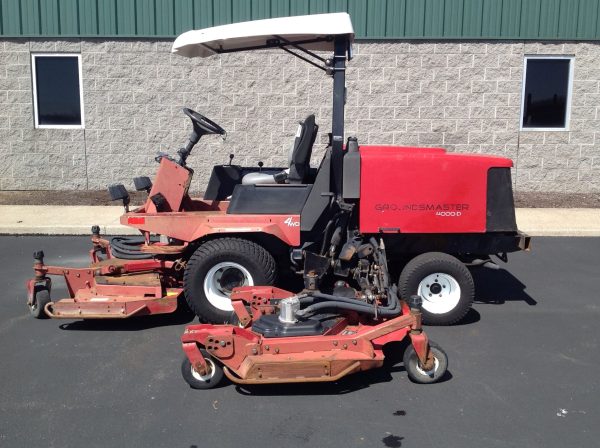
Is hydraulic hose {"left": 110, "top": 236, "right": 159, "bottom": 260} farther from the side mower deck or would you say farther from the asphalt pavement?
the asphalt pavement

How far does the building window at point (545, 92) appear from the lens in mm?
11984

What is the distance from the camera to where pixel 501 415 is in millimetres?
3865

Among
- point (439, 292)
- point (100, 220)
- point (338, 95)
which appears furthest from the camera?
point (100, 220)

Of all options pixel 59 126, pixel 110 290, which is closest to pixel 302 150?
pixel 110 290

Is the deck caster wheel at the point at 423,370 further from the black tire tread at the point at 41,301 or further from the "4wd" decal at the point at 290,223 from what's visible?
the black tire tread at the point at 41,301

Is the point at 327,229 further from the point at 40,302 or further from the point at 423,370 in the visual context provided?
the point at 40,302

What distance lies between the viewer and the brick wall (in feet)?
38.4

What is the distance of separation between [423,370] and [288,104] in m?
8.20

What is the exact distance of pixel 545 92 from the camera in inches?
473

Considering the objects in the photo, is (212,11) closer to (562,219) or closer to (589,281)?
(562,219)

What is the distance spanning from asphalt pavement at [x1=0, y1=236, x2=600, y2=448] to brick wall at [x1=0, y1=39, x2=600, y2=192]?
21.7 feet

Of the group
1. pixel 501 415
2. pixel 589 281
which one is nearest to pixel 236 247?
pixel 501 415

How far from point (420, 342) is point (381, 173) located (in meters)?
1.66

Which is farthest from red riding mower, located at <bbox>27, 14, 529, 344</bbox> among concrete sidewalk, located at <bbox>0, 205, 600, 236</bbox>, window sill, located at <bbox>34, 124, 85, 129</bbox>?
window sill, located at <bbox>34, 124, 85, 129</bbox>
